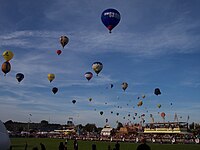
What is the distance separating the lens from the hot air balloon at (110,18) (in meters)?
33.9

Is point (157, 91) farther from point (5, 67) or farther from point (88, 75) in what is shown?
point (5, 67)

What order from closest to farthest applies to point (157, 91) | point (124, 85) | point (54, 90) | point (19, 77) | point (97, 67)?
point (97, 67) → point (19, 77) → point (54, 90) → point (124, 85) → point (157, 91)

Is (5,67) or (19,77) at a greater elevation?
(5,67)

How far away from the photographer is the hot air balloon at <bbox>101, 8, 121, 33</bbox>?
33.9m

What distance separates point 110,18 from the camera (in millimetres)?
33875

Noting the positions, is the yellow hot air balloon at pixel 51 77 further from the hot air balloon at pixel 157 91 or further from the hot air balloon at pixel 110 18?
the hot air balloon at pixel 157 91

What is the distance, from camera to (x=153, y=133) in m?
95.0

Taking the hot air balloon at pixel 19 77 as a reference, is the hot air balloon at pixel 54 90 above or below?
below

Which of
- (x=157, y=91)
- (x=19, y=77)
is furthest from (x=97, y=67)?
(x=157, y=91)

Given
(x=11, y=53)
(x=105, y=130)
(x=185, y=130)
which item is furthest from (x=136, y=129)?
(x=11, y=53)

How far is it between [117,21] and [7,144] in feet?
69.1

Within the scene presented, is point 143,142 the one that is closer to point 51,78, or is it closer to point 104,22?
point 104,22

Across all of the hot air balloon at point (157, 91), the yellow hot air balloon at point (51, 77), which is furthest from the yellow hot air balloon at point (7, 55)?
the hot air balloon at point (157, 91)

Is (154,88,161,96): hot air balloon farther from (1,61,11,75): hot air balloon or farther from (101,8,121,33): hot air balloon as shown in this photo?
(101,8,121,33): hot air balloon
